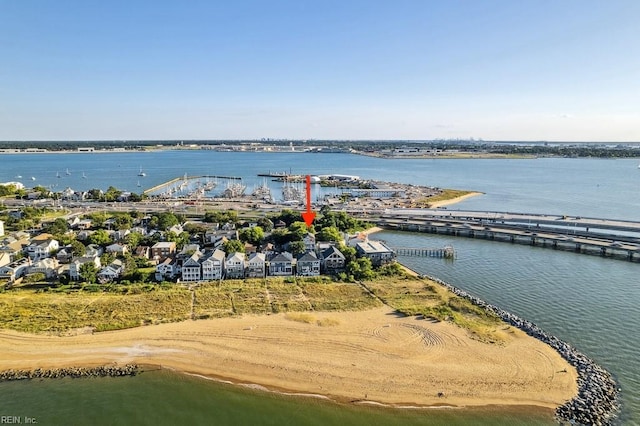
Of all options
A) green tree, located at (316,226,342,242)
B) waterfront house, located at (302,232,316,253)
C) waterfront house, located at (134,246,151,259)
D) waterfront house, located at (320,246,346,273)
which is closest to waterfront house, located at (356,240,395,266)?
waterfront house, located at (320,246,346,273)

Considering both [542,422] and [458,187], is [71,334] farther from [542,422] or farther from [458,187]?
[458,187]

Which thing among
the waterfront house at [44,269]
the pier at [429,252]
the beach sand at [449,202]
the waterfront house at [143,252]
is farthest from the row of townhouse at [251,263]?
the beach sand at [449,202]

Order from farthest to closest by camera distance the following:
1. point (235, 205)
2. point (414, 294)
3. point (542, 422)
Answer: point (235, 205) → point (414, 294) → point (542, 422)

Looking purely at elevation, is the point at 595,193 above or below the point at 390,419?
above

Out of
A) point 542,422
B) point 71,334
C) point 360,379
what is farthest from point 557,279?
point 71,334

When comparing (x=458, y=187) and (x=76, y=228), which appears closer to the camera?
(x=76, y=228)

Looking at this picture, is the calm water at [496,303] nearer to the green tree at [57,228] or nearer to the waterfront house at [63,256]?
the waterfront house at [63,256]
